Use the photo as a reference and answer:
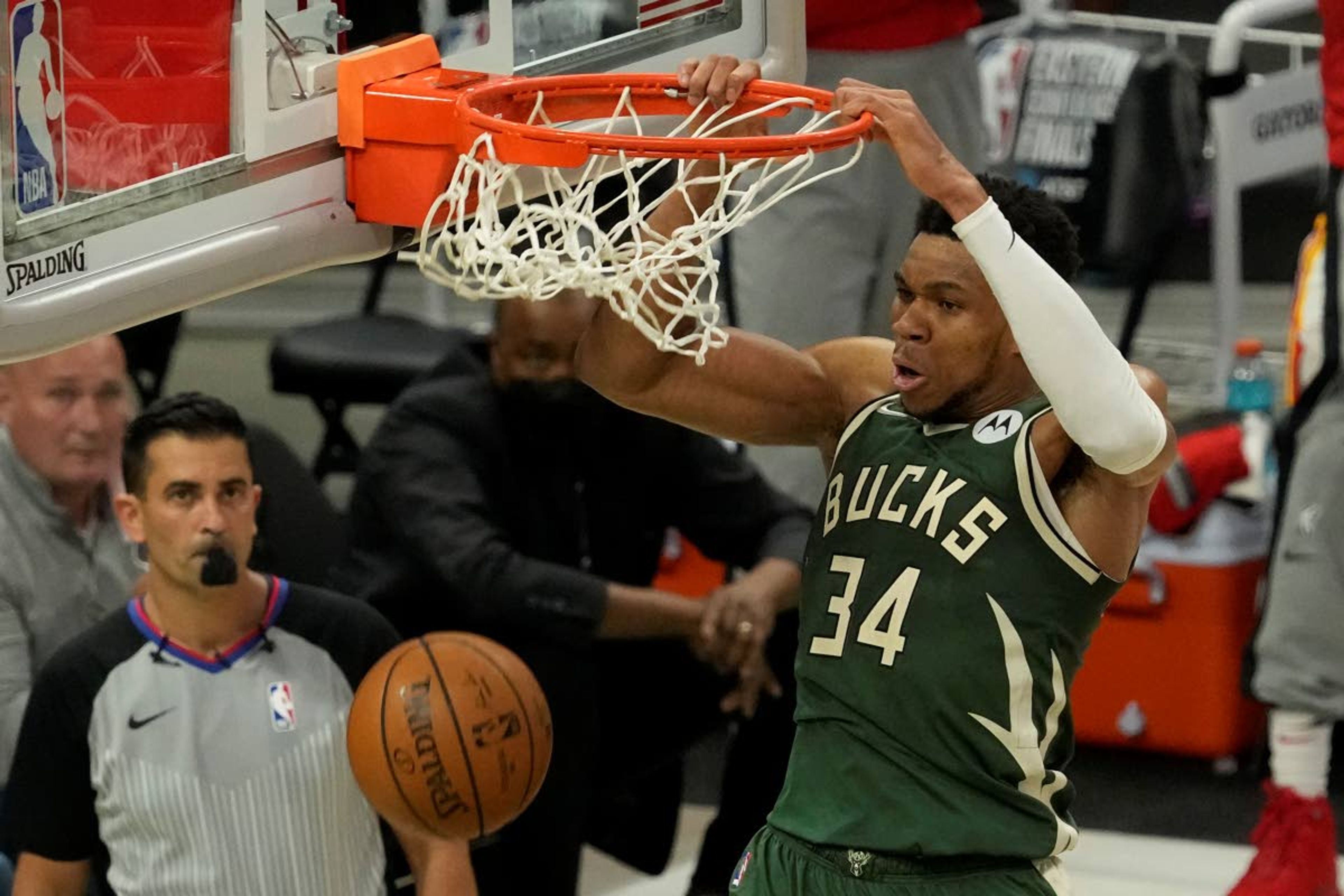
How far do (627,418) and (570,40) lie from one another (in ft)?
5.37

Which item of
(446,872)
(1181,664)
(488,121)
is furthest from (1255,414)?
(488,121)

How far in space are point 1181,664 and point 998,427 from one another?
9.52 feet

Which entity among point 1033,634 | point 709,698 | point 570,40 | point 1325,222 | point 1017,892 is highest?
point 570,40

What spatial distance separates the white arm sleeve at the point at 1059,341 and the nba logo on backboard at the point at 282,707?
158 centimetres

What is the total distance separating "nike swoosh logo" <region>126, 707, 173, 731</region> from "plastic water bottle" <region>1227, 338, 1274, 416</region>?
11.0 ft

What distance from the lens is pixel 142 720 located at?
13.6 ft

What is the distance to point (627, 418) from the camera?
5414 mm

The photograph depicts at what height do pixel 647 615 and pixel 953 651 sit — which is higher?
pixel 953 651

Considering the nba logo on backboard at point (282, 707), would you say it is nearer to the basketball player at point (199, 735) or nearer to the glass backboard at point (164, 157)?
the basketball player at point (199, 735)

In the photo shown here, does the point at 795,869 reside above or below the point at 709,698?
above

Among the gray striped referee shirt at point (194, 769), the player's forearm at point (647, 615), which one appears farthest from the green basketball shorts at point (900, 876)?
the player's forearm at point (647, 615)

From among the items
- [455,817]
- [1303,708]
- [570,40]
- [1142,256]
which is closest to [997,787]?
[455,817]

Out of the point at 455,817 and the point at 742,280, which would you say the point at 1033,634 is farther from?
the point at 742,280

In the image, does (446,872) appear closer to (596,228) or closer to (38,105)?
(596,228)
